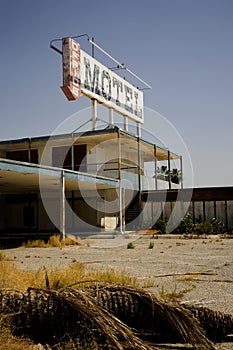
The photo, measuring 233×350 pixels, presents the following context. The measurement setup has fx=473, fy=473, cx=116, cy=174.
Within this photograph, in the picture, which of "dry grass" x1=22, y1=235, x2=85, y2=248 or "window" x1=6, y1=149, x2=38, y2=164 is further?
"window" x1=6, y1=149, x2=38, y2=164

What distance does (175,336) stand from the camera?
530cm

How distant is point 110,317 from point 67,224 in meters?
28.8

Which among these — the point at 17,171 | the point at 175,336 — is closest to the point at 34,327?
the point at 175,336

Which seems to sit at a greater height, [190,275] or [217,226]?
[217,226]

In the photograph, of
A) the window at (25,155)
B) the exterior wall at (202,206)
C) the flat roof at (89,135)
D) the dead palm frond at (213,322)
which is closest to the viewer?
the dead palm frond at (213,322)

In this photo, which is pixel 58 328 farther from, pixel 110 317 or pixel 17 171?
pixel 17 171

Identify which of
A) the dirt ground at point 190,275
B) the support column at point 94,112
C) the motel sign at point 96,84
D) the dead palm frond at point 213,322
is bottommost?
the dirt ground at point 190,275

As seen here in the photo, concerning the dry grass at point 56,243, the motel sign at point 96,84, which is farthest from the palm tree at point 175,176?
the dry grass at point 56,243

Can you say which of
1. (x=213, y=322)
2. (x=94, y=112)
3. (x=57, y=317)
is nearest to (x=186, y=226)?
(x=94, y=112)

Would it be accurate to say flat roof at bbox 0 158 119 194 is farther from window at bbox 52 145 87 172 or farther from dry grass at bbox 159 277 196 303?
dry grass at bbox 159 277 196 303

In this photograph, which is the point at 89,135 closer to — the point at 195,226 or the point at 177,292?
the point at 195,226

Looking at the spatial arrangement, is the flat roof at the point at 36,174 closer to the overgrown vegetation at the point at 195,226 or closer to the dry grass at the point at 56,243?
the dry grass at the point at 56,243

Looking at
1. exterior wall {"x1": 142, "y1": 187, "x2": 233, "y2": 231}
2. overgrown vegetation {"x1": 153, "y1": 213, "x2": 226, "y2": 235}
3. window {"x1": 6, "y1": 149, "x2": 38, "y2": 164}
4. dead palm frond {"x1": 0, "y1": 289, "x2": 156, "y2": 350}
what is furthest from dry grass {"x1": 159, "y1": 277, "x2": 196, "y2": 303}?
window {"x1": 6, "y1": 149, "x2": 38, "y2": 164}

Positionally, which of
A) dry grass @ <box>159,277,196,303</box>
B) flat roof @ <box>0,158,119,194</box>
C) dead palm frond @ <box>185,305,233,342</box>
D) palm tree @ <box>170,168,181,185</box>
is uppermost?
palm tree @ <box>170,168,181,185</box>
